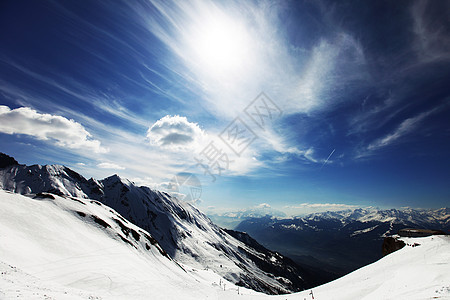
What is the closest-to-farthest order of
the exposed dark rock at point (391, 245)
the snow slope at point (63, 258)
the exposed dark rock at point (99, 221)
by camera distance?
the snow slope at point (63, 258) < the exposed dark rock at point (391, 245) < the exposed dark rock at point (99, 221)

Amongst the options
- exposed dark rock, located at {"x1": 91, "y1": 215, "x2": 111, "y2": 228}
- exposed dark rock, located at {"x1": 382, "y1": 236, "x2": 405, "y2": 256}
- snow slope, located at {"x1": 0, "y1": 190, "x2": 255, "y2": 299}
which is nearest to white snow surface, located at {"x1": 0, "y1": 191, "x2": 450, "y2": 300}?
snow slope, located at {"x1": 0, "y1": 190, "x2": 255, "y2": 299}

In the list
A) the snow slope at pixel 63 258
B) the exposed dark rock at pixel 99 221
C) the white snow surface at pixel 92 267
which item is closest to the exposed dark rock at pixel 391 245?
the white snow surface at pixel 92 267

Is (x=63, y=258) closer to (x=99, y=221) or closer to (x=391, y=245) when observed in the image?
(x=99, y=221)

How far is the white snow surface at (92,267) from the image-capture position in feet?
53.9

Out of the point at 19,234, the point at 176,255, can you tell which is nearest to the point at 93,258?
the point at 19,234

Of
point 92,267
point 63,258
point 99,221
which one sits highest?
point 99,221

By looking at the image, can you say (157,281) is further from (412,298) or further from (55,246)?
(412,298)

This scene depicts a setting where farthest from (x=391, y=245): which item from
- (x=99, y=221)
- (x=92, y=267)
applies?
(x=99, y=221)

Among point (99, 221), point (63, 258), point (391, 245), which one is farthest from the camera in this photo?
point (99, 221)

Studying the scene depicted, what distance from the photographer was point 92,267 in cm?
3109

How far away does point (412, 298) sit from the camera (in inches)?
515

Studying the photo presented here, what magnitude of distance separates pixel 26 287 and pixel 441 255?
46297 mm

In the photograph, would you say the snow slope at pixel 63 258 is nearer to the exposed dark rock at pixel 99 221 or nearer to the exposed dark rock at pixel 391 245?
the exposed dark rock at pixel 99 221

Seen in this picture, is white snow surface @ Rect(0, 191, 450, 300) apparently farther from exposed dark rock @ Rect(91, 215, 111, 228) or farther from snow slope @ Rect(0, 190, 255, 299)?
exposed dark rock @ Rect(91, 215, 111, 228)
